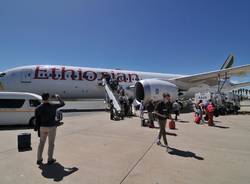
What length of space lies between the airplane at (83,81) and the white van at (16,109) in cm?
741

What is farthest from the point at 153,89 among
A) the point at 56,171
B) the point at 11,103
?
the point at 56,171

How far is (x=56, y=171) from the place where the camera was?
4297mm

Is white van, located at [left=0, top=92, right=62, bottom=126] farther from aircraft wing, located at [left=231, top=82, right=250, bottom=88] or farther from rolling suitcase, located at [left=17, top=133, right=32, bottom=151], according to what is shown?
aircraft wing, located at [left=231, top=82, right=250, bottom=88]

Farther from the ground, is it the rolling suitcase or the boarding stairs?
the boarding stairs

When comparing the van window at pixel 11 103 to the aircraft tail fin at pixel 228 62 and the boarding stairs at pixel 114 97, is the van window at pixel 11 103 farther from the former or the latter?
the aircraft tail fin at pixel 228 62

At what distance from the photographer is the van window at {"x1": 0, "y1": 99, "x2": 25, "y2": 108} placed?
969cm

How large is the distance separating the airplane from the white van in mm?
7410

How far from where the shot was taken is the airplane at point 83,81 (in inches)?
640

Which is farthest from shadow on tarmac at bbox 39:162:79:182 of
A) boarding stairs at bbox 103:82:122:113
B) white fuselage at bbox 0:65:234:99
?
white fuselage at bbox 0:65:234:99

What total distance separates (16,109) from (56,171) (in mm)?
6880

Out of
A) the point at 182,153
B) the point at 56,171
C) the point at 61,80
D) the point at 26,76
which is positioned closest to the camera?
the point at 56,171

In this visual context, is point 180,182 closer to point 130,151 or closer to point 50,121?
point 130,151

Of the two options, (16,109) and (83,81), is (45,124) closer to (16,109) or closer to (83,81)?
(16,109)

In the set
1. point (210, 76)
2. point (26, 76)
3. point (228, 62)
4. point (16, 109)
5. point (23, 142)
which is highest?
point (228, 62)
